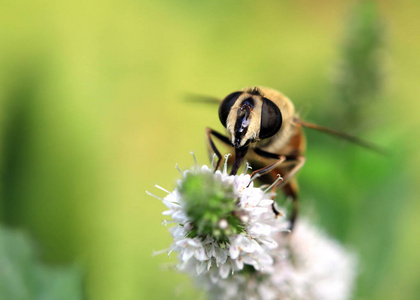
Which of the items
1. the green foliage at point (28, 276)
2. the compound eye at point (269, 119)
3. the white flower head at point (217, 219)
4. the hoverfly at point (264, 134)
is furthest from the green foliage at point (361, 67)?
the green foliage at point (28, 276)

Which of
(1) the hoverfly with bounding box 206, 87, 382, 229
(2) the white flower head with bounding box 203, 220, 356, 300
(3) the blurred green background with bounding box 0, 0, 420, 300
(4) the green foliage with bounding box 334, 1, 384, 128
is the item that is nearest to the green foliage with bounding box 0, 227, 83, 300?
(3) the blurred green background with bounding box 0, 0, 420, 300

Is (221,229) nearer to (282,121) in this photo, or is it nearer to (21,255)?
(282,121)

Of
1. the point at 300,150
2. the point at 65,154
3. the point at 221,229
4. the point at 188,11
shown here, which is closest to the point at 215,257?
Answer: the point at 221,229

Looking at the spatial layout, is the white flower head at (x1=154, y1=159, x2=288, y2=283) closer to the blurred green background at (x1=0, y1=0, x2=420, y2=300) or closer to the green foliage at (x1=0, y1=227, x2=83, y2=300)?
the green foliage at (x1=0, y1=227, x2=83, y2=300)

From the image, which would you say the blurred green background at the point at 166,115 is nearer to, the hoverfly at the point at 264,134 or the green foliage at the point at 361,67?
the green foliage at the point at 361,67

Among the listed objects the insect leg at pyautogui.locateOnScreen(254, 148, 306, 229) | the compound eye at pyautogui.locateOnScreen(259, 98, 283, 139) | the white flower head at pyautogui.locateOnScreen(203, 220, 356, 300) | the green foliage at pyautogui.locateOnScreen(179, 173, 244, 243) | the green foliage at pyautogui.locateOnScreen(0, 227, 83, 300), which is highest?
the compound eye at pyautogui.locateOnScreen(259, 98, 283, 139)

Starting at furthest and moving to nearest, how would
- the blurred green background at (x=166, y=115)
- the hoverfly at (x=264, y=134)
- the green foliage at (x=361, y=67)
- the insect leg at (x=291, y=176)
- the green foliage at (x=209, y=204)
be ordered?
1. the green foliage at (x=361, y=67)
2. the blurred green background at (x=166, y=115)
3. the insect leg at (x=291, y=176)
4. the hoverfly at (x=264, y=134)
5. the green foliage at (x=209, y=204)

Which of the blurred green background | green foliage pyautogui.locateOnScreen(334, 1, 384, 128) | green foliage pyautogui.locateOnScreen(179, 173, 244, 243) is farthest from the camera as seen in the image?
green foliage pyautogui.locateOnScreen(334, 1, 384, 128)

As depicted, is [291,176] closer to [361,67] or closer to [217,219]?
[217,219]
